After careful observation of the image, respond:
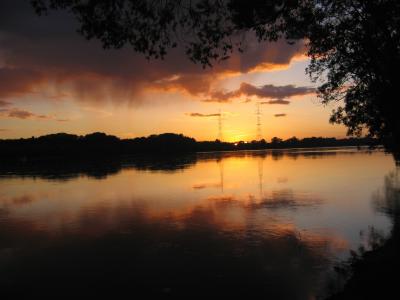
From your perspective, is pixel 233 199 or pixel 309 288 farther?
pixel 233 199

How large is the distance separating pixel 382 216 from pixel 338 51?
14.9 meters

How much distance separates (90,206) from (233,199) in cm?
1638

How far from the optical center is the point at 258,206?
3853 cm

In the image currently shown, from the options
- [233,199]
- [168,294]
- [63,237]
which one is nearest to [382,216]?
[233,199]

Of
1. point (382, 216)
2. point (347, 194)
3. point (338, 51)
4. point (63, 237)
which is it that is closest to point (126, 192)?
point (63, 237)

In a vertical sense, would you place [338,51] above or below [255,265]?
above

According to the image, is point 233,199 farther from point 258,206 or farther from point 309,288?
point 309,288

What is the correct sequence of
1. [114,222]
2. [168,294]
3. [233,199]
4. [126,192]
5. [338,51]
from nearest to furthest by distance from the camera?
[168,294], [338,51], [114,222], [233,199], [126,192]

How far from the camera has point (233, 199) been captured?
44688 millimetres

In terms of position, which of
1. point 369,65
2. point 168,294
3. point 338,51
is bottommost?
point 168,294

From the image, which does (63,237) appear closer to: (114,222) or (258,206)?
(114,222)

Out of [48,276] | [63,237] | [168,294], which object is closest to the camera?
[168,294]

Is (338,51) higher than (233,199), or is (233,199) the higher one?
(338,51)

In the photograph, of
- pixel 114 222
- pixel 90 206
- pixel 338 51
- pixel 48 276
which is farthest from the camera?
pixel 90 206
